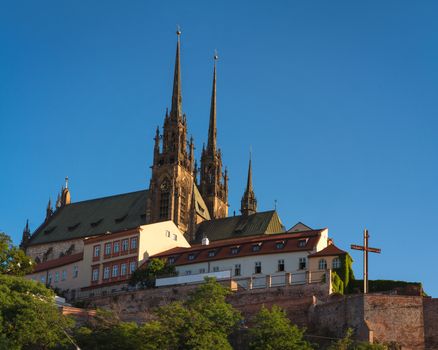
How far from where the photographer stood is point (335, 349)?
232 ft

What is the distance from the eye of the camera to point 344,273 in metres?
88.9

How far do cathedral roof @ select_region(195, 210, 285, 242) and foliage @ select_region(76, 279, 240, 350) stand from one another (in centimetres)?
5541

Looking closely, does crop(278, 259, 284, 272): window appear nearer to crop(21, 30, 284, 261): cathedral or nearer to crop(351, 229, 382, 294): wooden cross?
crop(351, 229, 382, 294): wooden cross

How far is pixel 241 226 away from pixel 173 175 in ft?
45.5

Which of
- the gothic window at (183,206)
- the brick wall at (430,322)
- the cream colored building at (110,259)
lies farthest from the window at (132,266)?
the brick wall at (430,322)

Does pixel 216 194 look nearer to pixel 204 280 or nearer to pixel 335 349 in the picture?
pixel 204 280

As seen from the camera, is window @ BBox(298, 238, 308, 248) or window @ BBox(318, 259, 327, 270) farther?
window @ BBox(298, 238, 308, 248)

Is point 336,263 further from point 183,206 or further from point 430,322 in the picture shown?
point 183,206

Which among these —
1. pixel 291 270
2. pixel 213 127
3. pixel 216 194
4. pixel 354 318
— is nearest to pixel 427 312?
pixel 354 318

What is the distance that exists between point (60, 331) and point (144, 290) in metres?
19.4

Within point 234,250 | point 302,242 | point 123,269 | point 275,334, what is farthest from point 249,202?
point 275,334

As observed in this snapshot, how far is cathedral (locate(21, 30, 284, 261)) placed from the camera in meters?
141

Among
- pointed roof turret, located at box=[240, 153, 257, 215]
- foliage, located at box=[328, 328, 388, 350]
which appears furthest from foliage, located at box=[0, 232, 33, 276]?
pointed roof turret, located at box=[240, 153, 257, 215]

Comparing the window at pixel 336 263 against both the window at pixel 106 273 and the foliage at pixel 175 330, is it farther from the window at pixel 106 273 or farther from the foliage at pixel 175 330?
the window at pixel 106 273
